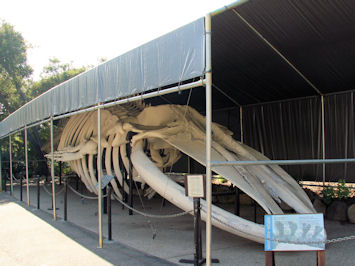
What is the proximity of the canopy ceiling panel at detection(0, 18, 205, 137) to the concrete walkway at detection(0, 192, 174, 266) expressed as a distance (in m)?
2.65

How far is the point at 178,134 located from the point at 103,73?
2.05 meters

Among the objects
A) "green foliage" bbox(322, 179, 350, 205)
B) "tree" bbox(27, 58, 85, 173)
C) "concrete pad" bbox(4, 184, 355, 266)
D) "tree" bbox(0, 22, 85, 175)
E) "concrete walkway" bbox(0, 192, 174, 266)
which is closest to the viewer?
"concrete pad" bbox(4, 184, 355, 266)

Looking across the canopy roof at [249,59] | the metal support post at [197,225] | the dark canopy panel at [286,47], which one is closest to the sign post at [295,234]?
the metal support post at [197,225]

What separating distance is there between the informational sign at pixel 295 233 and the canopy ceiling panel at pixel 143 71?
1978 millimetres

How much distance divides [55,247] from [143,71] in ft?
11.8

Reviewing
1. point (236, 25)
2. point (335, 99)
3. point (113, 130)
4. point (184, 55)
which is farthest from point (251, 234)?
point (335, 99)

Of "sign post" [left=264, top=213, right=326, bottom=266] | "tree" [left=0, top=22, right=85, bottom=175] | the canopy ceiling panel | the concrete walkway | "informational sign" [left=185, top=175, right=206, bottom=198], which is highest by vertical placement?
"tree" [left=0, top=22, right=85, bottom=175]

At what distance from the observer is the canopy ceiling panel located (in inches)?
182

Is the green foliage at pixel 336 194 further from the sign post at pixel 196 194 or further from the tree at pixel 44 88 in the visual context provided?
the tree at pixel 44 88

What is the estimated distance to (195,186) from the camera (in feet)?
15.8

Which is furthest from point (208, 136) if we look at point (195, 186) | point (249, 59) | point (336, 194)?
point (336, 194)

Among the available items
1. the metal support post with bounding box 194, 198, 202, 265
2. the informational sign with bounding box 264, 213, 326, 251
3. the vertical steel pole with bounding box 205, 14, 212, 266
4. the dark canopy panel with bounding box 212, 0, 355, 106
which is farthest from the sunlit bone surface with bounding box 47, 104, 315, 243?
the dark canopy panel with bounding box 212, 0, 355, 106

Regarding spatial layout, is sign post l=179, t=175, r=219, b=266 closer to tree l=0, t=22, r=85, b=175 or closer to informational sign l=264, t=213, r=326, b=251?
informational sign l=264, t=213, r=326, b=251

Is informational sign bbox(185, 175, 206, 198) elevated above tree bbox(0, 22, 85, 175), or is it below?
below
